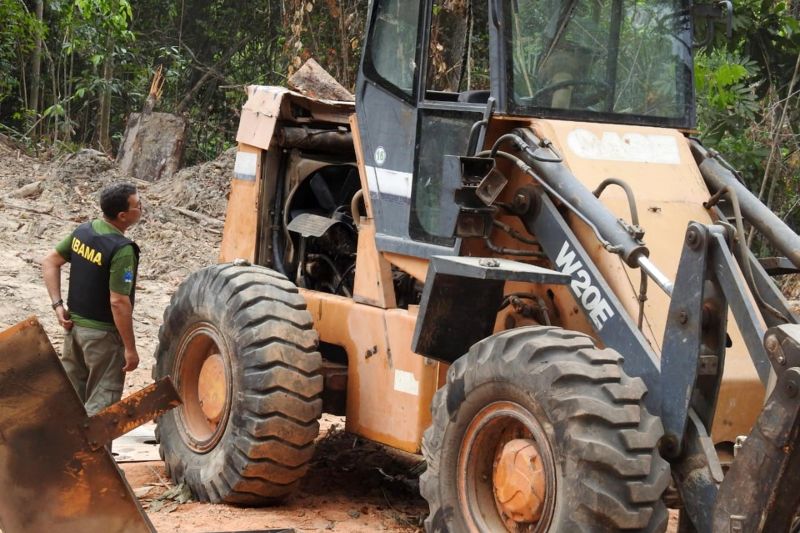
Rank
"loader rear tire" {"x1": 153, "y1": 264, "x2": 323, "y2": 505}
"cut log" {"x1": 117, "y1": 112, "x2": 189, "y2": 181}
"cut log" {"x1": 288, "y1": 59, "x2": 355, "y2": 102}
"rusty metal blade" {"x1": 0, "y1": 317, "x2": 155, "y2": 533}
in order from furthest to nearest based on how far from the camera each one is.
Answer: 1. "cut log" {"x1": 117, "y1": 112, "x2": 189, "y2": 181}
2. "cut log" {"x1": 288, "y1": 59, "x2": 355, "y2": 102}
3. "loader rear tire" {"x1": 153, "y1": 264, "x2": 323, "y2": 505}
4. "rusty metal blade" {"x1": 0, "y1": 317, "x2": 155, "y2": 533}

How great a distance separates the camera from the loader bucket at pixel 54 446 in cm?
488

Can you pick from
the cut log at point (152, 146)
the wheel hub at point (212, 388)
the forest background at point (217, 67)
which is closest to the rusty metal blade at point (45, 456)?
the wheel hub at point (212, 388)

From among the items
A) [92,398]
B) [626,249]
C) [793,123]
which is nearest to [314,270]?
[92,398]

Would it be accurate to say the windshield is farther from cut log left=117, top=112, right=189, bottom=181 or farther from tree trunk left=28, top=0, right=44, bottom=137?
tree trunk left=28, top=0, right=44, bottom=137

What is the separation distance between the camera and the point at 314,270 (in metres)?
7.38

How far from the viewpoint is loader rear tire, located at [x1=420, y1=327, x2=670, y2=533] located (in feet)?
13.9

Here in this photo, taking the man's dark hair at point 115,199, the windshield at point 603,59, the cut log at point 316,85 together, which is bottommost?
the man's dark hair at point 115,199

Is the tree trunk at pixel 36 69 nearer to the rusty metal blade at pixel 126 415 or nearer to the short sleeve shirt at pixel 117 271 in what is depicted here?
the short sleeve shirt at pixel 117 271

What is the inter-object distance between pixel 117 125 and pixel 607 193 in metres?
15.2

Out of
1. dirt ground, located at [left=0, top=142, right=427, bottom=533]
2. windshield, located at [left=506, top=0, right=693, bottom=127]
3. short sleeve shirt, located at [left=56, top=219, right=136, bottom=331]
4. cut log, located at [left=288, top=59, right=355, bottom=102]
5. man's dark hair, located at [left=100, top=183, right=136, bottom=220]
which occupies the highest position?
windshield, located at [left=506, top=0, right=693, bottom=127]

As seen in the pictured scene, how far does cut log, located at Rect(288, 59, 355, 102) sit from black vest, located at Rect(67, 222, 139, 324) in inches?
72.9

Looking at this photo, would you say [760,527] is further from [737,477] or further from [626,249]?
[626,249]

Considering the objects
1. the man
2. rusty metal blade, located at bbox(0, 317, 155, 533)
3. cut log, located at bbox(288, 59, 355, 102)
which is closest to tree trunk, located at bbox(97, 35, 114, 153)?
cut log, located at bbox(288, 59, 355, 102)

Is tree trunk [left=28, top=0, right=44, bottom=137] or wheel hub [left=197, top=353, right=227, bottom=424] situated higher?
tree trunk [left=28, top=0, right=44, bottom=137]
